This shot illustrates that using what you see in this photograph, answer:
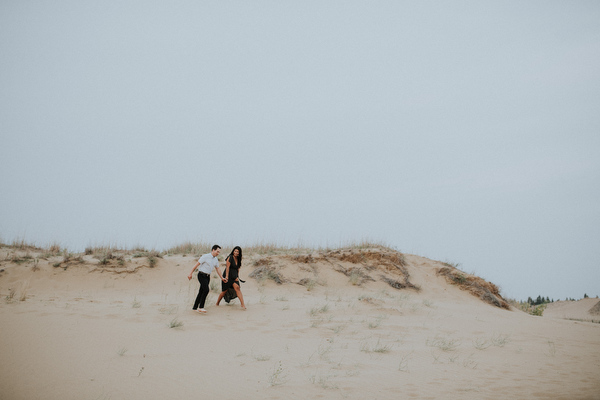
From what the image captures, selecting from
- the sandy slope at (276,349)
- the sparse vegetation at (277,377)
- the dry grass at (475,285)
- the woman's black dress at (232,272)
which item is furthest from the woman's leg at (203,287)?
the dry grass at (475,285)

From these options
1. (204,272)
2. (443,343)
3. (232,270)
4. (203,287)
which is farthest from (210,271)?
(443,343)

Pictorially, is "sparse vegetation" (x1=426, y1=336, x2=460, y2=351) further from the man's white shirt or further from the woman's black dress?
the man's white shirt

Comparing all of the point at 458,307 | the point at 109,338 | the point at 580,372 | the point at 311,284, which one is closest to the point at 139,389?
the point at 109,338

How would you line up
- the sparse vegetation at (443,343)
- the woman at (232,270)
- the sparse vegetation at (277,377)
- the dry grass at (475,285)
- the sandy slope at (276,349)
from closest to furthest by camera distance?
1. the sandy slope at (276,349)
2. the sparse vegetation at (277,377)
3. the sparse vegetation at (443,343)
4. the woman at (232,270)
5. the dry grass at (475,285)

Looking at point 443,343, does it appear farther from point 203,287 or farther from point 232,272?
point 203,287

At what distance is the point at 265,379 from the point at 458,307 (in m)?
11.4

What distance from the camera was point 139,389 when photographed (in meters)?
5.01

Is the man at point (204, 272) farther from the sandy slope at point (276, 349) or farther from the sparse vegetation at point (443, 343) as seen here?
the sparse vegetation at point (443, 343)

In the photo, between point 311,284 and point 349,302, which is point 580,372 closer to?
point 349,302

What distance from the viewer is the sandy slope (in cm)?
524

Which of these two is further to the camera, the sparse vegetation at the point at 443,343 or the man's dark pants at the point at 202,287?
the man's dark pants at the point at 202,287

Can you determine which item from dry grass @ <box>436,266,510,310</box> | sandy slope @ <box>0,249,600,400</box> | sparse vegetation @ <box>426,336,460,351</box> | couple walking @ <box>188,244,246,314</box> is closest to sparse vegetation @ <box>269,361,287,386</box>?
sandy slope @ <box>0,249,600,400</box>

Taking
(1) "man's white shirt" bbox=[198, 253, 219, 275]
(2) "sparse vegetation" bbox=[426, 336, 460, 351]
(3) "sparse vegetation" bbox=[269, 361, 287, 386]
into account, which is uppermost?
(1) "man's white shirt" bbox=[198, 253, 219, 275]

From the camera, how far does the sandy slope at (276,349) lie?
5.24 m
